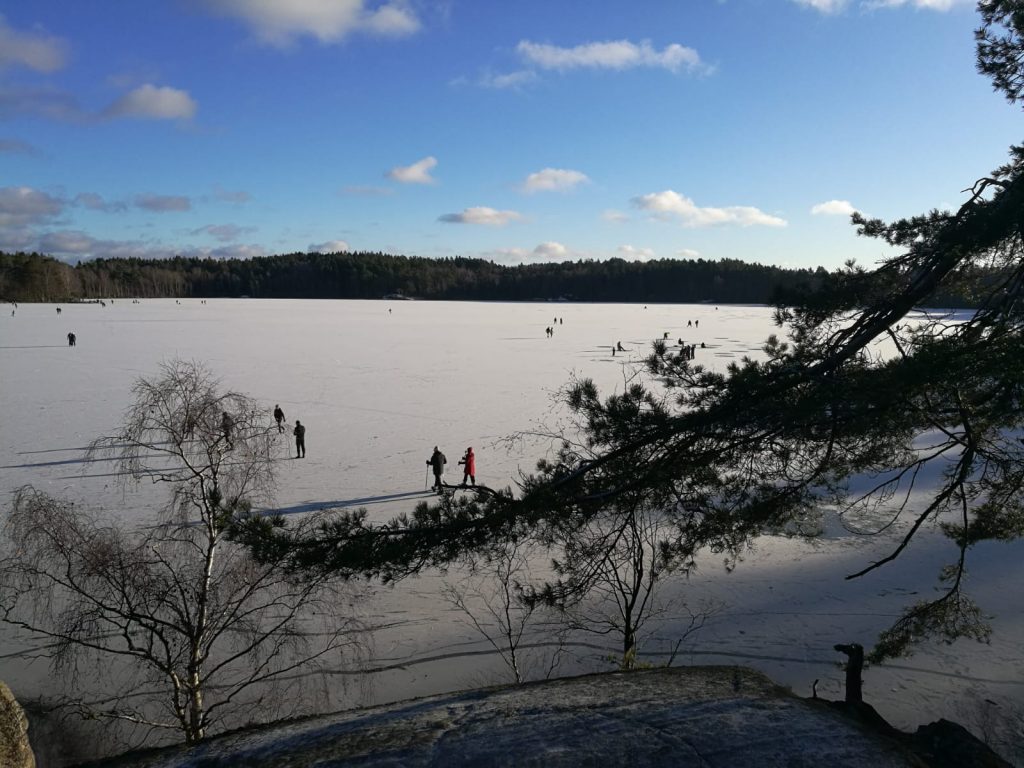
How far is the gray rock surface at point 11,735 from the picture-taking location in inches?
185

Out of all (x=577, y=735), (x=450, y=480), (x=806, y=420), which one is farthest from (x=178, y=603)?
(x=806, y=420)

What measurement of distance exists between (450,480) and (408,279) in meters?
111

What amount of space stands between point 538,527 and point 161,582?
14.2ft

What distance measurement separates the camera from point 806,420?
477 centimetres

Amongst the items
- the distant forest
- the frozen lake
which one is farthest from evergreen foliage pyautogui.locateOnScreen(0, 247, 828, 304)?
the frozen lake

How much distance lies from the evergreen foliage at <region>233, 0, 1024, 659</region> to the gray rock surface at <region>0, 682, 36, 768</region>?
2.07 m

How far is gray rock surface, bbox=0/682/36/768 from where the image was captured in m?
4.70

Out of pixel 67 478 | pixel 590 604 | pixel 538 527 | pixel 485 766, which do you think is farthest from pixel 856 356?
pixel 67 478

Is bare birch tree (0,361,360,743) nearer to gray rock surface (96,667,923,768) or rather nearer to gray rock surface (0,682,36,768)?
gray rock surface (0,682,36,768)

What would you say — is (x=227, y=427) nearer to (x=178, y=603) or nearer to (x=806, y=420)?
(x=178, y=603)

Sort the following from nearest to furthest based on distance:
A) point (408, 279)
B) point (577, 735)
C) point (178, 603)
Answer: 1. point (577, 735)
2. point (178, 603)
3. point (408, 279)

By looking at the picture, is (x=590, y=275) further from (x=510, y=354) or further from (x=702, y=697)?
(x=702, y=697)

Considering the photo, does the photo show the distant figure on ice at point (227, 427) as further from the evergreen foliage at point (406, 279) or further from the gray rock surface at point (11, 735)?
the evergreen foliage at point (406, 279)

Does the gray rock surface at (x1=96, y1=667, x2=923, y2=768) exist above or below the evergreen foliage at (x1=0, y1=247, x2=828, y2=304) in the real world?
below
